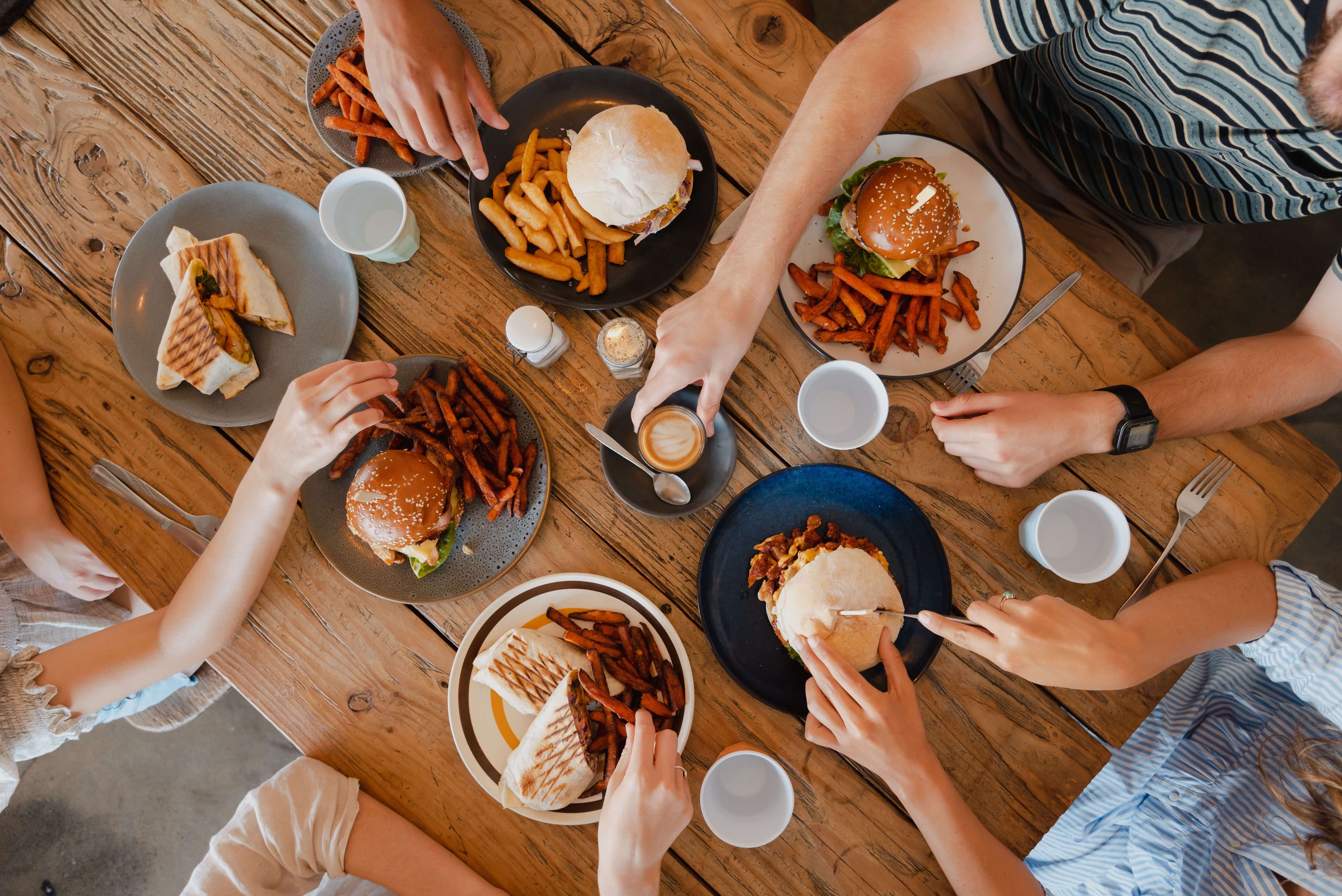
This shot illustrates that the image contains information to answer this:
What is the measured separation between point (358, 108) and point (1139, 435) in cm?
220

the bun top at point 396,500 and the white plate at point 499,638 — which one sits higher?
the bun top at point 396,500

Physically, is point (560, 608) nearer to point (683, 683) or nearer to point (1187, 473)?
point (683, 683)

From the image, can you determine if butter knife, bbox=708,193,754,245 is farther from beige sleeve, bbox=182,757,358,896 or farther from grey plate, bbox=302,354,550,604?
beige sleeve, bbox=182,757,358,896

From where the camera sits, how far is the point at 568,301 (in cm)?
180

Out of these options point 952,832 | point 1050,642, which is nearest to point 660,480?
point 1050,642

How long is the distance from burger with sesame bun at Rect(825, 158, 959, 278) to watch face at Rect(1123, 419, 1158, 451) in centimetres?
63

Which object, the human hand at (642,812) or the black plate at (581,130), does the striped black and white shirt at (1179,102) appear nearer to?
the black plate at (581,130)

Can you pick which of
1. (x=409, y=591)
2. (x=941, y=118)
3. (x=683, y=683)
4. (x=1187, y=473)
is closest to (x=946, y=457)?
(x=1187, y=473)

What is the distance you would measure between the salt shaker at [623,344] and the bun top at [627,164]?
0.26 meters

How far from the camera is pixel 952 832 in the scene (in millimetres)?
1607

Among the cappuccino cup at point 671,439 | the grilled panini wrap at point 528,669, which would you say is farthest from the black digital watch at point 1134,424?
the grilled panini wrap at point 528,669

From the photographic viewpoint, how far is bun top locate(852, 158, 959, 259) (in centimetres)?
164

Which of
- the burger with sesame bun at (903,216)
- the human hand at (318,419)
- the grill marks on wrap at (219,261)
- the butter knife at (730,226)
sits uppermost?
the burger with sesame bun at (903,216)

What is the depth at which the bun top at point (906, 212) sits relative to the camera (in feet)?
5.37
